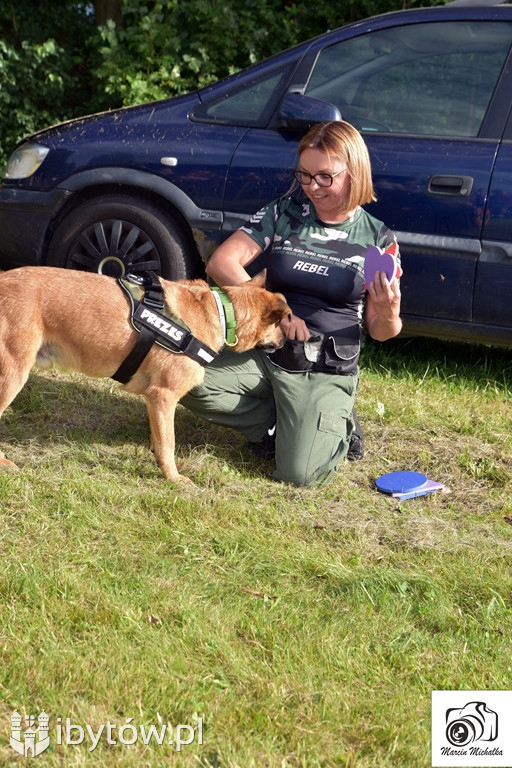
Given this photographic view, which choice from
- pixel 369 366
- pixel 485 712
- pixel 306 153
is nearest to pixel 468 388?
pixel 369 366

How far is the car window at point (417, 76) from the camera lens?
470 cm

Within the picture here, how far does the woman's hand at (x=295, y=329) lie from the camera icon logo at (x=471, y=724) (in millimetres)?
1890

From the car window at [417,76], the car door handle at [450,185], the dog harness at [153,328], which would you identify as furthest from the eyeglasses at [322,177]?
the car window at [417,76]

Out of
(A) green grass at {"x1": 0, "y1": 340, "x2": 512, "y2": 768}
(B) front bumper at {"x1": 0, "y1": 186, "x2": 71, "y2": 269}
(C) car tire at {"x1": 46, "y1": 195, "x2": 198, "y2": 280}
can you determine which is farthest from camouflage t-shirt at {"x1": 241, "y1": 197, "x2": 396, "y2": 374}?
(B) front bumper at {"x1": 0, "y1": 186, "x2": 71, "y2": 269}

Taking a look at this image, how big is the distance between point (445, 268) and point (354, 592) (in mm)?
2278

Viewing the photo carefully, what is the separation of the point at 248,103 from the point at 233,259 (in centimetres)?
145

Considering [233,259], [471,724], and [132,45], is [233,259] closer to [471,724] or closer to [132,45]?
[471,724]

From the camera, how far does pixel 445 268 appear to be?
4594 millimetres

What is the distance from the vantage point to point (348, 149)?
3.71 meters

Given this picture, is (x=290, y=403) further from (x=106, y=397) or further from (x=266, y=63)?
(x=266, y=63)

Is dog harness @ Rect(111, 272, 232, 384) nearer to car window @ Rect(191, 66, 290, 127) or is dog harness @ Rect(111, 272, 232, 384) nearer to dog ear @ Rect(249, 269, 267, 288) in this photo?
dog ear @ Rect(249, 269, 267, 288)

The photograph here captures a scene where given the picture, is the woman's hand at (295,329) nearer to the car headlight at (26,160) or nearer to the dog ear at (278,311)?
the dog ear at (278,311)

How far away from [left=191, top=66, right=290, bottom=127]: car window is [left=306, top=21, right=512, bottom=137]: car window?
0.21 m

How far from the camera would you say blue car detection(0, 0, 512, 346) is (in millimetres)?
4539
